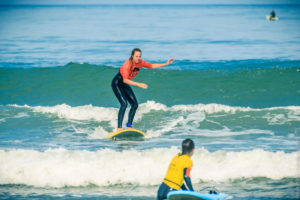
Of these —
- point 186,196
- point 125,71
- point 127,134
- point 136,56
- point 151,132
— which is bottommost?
point 186,196

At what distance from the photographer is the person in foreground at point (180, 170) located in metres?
5.79

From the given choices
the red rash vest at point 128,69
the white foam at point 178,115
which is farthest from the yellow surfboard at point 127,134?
the red rash vest at point 128,69

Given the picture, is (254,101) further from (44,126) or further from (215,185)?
(215,185)

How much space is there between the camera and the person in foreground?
19.0 ft

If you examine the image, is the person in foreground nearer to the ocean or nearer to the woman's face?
the ocean

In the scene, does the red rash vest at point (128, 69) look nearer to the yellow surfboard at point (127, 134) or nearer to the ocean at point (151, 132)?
the yellow surfboard at point (127, 134)

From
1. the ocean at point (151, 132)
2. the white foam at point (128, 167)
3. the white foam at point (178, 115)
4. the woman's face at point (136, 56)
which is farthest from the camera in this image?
the white foam at point (178, 115)

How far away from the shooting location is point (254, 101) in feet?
52.3

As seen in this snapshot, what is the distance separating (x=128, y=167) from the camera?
26.1 feet

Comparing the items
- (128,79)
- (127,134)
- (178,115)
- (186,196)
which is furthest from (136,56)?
(186,196)

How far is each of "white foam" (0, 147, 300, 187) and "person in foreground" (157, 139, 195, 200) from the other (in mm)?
1637

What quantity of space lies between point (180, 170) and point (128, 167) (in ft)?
7.38

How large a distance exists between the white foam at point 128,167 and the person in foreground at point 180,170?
1.64 meters

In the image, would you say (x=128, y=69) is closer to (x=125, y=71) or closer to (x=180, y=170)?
(x=125, y=71)
